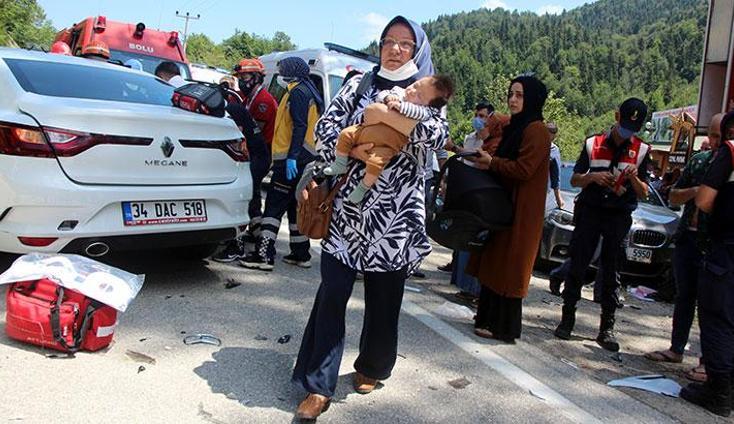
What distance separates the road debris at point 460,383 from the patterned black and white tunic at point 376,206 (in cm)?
92

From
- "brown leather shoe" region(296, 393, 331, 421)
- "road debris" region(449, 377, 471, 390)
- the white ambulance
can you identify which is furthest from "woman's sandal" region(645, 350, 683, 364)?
the white ambulance

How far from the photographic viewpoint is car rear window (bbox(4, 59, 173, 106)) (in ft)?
13.9

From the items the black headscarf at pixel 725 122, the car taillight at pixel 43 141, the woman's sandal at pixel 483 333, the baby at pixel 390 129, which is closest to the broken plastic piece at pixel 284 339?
the baby at pixel 390 129

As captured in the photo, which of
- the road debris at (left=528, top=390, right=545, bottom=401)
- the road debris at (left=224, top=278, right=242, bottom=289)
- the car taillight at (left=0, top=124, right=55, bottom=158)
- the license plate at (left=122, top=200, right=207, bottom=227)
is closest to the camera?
the road debris at (left=528, top=390, right=545, bottom=401)

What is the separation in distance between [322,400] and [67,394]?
3.99 feet

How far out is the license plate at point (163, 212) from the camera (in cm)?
410

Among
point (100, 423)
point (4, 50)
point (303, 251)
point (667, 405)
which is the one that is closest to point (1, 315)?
point (100, 423)

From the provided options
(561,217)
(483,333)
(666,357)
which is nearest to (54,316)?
(483,333)

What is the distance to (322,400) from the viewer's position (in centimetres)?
296

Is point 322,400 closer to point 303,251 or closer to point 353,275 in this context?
point 353,275

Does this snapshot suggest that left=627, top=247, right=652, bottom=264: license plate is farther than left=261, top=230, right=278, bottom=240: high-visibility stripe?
Yes

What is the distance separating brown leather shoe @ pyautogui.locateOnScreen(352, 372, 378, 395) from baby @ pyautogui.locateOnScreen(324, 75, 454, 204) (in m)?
1.01

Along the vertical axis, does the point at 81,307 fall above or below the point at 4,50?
below

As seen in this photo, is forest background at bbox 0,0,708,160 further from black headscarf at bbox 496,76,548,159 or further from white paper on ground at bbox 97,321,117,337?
white paper on ground at bbox 97,321,117,337
